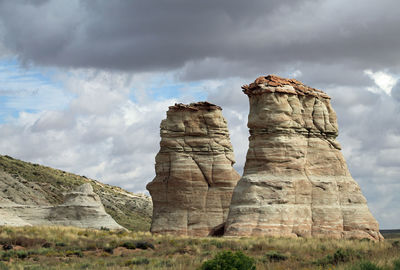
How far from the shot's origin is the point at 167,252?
3509 cm

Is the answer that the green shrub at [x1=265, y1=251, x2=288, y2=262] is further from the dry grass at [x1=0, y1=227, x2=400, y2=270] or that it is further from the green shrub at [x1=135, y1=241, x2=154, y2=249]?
the green shrub at [x1=135, y1=241, x2=154, y2=249]

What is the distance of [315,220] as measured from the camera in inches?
1811

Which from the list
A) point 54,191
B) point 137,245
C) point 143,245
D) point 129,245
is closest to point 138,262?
point 129,245

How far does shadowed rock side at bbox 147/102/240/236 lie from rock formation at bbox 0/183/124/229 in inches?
255

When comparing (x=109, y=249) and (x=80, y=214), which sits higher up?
(x=80, y=214)

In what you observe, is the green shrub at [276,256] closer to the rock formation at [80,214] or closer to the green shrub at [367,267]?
the green shrub at [367,267]

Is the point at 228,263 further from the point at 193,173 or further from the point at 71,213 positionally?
the point at 71,213

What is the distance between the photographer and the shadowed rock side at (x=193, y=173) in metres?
57.4

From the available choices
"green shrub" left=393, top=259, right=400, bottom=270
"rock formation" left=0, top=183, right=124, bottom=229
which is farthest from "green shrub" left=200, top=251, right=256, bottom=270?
"rock formation" left=0, top=183, right=124, bottom=229

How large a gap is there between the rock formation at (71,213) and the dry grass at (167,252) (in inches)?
639

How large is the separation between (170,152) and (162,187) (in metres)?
3.34

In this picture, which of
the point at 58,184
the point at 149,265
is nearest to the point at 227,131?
the point at 149,265

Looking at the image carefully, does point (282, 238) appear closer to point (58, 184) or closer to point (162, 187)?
point (162, 187)

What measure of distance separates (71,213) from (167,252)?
2913 centimetres
